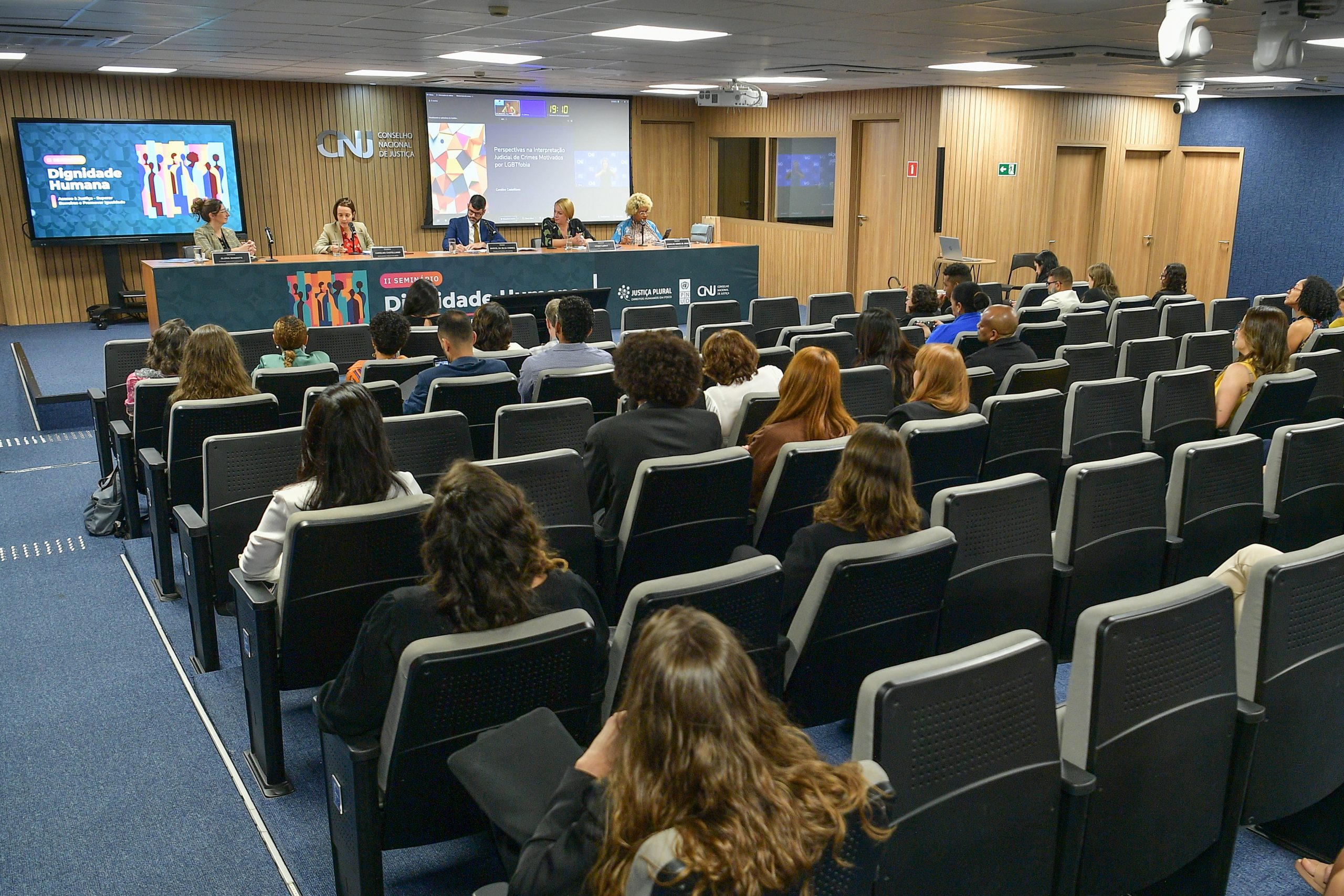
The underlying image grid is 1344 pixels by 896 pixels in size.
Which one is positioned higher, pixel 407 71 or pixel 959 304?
pixel 407 71

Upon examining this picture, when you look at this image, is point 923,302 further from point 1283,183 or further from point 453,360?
point 1283,183

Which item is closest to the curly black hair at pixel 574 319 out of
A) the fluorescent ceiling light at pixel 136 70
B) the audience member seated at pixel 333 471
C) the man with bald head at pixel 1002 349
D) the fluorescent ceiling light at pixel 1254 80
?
the man with bald head at pixel 1002 349

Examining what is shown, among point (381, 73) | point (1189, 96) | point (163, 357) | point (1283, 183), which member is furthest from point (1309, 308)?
point (381, 73)

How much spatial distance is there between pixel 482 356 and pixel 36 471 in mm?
3075

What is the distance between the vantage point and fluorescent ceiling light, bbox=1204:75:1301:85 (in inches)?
418

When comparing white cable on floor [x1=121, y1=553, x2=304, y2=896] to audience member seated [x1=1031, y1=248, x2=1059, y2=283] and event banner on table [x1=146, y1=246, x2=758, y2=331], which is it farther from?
audience member seated [x1=1031, y1=248, x2=1059, y2=283]

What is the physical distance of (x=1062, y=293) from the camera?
8.55 meters

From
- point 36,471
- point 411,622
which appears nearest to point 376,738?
point 411,622

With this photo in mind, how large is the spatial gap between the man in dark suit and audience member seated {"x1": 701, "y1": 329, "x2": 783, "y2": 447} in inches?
272

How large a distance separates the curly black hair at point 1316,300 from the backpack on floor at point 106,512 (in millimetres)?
7699

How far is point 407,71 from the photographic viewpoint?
11258mm

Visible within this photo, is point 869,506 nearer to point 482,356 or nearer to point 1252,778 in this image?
point 1252,778

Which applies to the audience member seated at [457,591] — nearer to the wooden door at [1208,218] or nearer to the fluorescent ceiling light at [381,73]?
the fluorescent ceiling light at [381,73]

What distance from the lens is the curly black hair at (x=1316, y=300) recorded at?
7.30 meters
